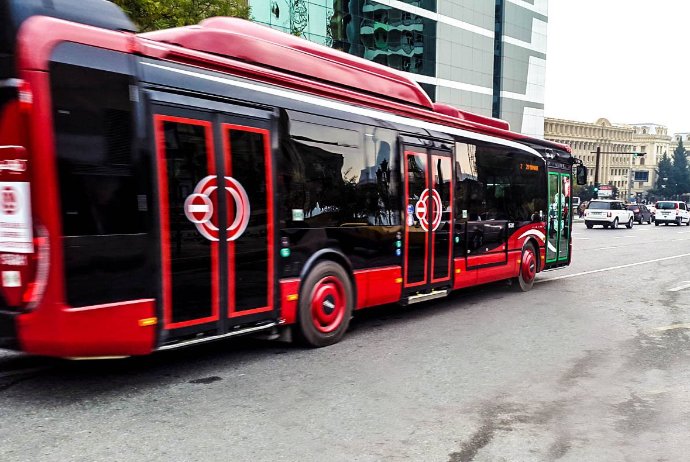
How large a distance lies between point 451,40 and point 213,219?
1852 inches

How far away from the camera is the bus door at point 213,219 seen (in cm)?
519

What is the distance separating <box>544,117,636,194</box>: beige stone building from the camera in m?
122

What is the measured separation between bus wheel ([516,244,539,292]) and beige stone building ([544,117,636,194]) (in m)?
112

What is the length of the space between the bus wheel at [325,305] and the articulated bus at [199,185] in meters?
0.02

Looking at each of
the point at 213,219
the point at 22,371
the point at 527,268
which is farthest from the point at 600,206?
the point at 22,371

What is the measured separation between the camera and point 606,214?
39844 millimetres

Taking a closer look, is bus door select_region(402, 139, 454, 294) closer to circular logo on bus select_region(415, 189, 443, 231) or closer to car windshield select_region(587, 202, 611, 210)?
circular logo on bus select_region(415, 189, 443, 231)

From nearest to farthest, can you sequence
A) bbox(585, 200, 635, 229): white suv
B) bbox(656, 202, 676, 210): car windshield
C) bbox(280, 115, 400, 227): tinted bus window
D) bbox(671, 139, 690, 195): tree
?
bbox(280, 115, 400, 227): tinted bus window < bbox(585, 200, 635, 229): white suv < bbox(656, 202, 676, 210): car windshield < bbox(671, 139, 690, 195): tree

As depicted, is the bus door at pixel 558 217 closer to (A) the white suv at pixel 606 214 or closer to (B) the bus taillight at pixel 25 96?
(B) the bus taillight at pixel 25 96

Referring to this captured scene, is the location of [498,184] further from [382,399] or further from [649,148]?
[649,148]

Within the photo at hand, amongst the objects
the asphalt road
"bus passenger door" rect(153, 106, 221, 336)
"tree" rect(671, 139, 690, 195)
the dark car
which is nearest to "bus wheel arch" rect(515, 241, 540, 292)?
the asphalt road

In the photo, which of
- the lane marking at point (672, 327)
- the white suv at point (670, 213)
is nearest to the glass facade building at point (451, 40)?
the white suv at point (670, 213)

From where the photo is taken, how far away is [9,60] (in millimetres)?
4449

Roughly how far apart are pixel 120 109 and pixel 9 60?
82 cm
